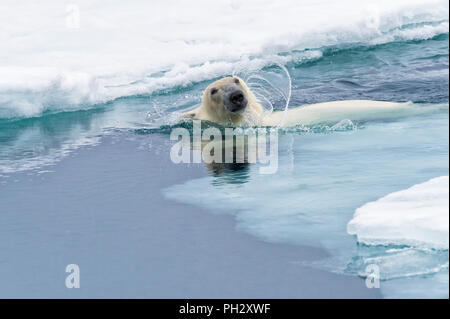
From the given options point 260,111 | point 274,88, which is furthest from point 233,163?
point 274,88

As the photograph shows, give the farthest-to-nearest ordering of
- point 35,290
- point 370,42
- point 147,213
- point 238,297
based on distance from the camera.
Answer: point 370,42 < point 147,213 < point 35,290 < point 238,297

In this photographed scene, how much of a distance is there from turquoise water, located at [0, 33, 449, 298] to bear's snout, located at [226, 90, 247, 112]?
487 millimetres

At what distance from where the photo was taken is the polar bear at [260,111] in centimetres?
708

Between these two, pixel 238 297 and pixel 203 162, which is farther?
pixel 203 162

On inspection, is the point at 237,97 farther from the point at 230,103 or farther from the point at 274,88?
the point at 274,88

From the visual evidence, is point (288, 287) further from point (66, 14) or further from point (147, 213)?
point (66, 14)

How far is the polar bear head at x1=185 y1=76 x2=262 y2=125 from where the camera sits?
6.96 meters

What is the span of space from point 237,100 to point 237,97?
0.03m

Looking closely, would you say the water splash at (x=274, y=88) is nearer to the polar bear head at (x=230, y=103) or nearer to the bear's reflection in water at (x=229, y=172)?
the polar bear head at (x=230, y=103)

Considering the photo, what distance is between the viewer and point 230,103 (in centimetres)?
697

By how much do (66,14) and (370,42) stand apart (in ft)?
17.8

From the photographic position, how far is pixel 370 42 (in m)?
10.4

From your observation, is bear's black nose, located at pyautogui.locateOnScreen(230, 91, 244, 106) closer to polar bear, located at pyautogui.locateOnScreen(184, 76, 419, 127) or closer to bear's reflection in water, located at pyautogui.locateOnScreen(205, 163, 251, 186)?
polar bear, located at pyautogui.locateOnScreen(184, 76, 419, 127)

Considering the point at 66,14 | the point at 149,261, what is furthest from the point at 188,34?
the point at 149,261
